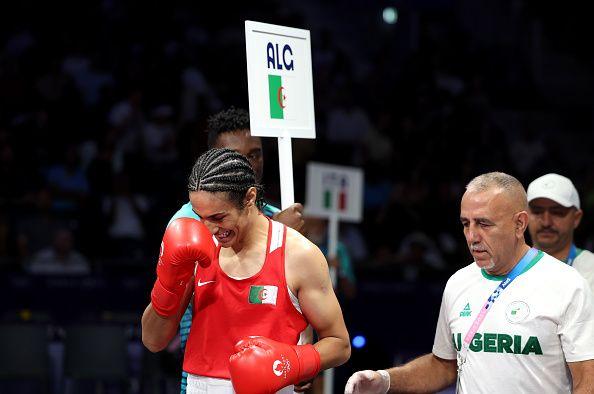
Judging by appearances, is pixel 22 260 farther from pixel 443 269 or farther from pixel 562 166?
pixel 562 166

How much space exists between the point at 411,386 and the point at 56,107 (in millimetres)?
7823

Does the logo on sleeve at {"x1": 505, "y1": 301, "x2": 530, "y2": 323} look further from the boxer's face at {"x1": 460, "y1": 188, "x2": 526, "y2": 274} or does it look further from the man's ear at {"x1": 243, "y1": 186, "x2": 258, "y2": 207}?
the man's ear at {"x1": 243, "y1": 186, "x2": 258, "y2": 207}

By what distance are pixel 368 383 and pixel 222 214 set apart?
35.3 inches

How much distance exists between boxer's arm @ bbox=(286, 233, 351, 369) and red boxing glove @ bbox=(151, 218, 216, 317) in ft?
1.05

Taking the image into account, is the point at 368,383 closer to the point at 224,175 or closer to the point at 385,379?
the point at 385,379

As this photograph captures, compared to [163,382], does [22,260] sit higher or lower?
higher

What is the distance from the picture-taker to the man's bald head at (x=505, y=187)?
407cm

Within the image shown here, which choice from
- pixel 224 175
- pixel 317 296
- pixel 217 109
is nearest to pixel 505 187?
pixel 317 296

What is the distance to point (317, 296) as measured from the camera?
389 centimetres

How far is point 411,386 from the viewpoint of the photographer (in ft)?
14.1

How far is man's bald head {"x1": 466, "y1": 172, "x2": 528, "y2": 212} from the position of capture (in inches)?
160

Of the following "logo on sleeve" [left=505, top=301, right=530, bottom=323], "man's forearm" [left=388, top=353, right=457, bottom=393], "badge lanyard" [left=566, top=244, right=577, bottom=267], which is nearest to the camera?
"logo on sleeve" [left=505, top=301, right=530, bottom=323]

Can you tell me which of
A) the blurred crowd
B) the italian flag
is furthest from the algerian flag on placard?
the blurred crowd

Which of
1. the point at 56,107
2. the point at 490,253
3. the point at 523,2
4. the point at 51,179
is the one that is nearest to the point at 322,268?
the point at 490,253
